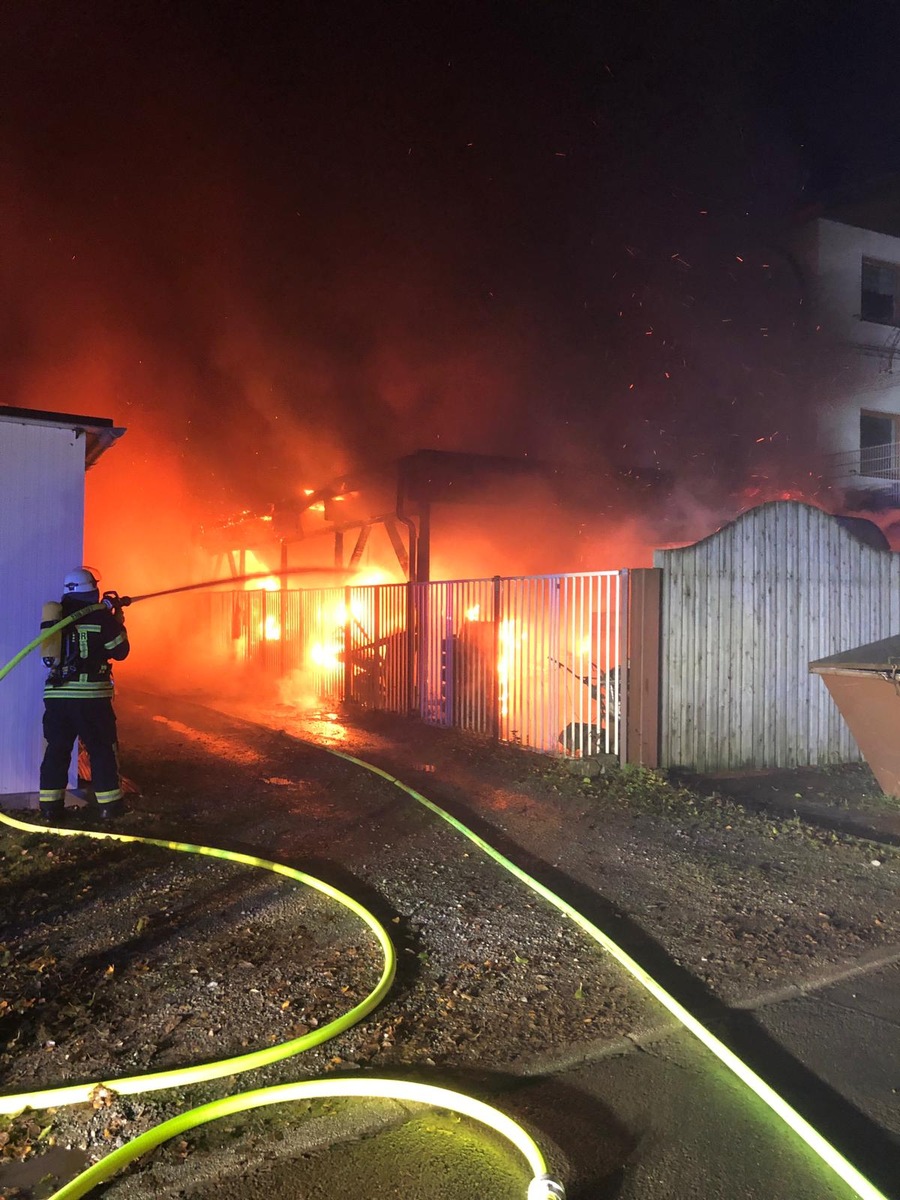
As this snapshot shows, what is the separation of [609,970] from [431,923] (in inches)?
37.8

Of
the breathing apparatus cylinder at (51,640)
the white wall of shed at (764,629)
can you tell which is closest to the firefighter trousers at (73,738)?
the breathing apparatus cylinder at (51,640)

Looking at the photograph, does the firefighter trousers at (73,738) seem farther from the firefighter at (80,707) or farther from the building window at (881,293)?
the building window at (881,293)

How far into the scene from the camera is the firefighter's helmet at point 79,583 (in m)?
5.60

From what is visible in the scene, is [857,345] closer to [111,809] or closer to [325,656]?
[325,656]

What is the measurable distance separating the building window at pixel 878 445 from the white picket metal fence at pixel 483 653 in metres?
15.3

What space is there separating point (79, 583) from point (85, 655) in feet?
1.82

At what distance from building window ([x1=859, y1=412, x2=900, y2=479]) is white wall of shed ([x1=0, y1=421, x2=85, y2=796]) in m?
20.2

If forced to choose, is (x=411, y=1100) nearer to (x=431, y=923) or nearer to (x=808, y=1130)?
(x=808, y=1130)

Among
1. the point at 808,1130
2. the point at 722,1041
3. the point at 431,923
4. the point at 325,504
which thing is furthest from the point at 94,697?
the point at 325,504

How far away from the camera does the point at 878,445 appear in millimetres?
20875

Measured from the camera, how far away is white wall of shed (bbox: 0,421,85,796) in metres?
5.91

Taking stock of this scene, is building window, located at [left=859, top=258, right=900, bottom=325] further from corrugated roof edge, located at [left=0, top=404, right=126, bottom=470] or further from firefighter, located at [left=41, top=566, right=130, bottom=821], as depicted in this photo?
firefighter, located at [left=41, top=566, right=130, bottom=821]

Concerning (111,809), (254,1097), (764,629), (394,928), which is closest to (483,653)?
(764,629)

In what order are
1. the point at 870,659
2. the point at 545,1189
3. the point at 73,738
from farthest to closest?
the point at 870,659 < the point at 73,738 < the point at 545,1189
